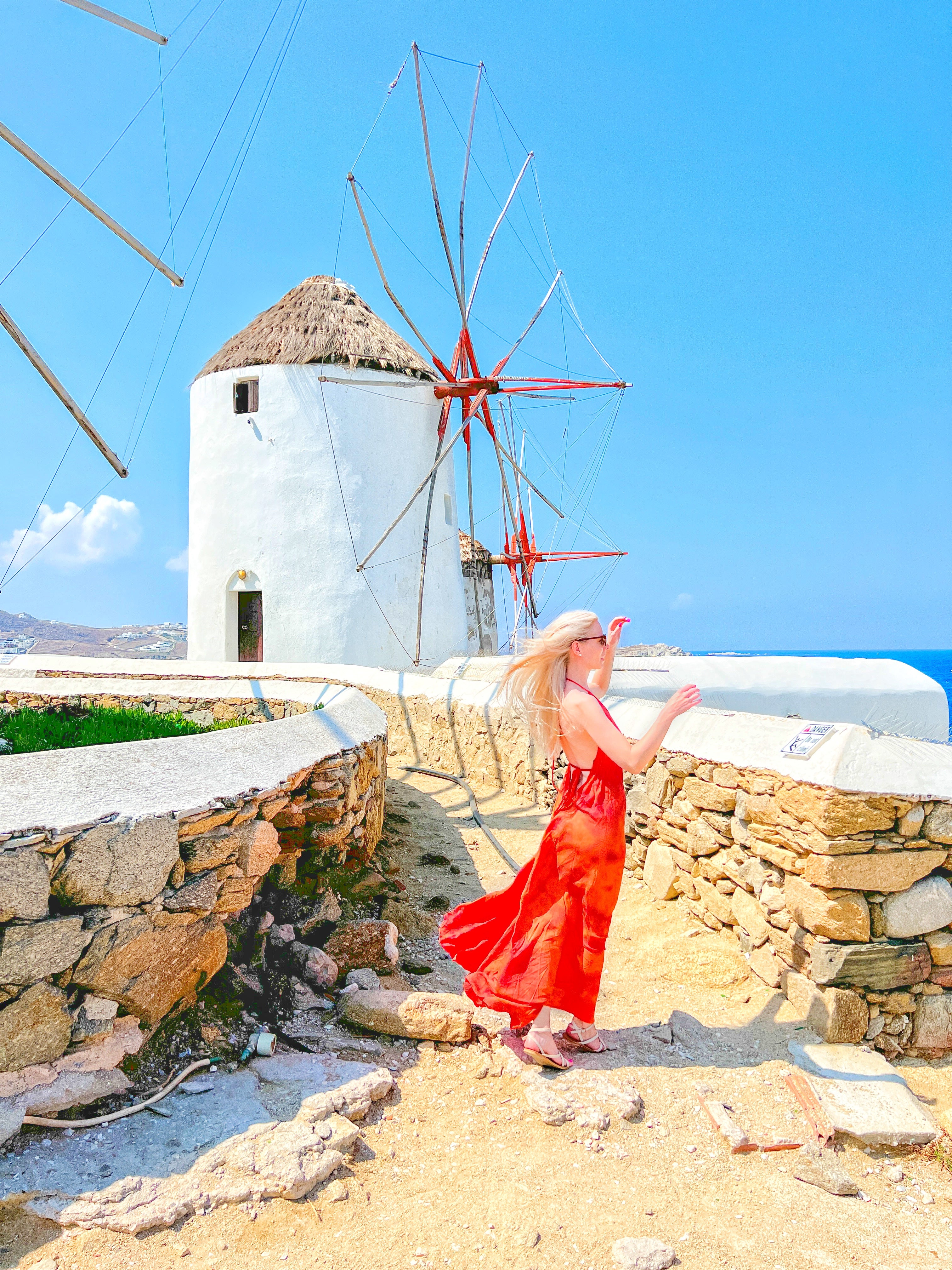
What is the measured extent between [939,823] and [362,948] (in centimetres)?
230

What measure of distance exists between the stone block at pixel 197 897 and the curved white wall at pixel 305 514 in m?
10.1

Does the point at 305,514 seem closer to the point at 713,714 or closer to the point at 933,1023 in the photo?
the point at 713,714

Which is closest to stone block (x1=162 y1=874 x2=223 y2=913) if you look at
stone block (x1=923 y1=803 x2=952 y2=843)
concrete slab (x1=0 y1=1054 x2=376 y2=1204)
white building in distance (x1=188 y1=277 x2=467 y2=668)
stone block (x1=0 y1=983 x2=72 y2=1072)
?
stone block (x1=0 y1=983 x2=72 y2=1072)

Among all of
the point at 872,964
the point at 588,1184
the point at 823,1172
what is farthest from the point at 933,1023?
the point at 588,1184

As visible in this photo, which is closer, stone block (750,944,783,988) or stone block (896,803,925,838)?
stone block (896,803,925,838)

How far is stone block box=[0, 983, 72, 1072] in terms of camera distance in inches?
89.7

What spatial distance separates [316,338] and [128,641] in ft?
70.9

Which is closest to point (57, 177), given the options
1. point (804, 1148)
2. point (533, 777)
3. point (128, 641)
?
point (533, 777)

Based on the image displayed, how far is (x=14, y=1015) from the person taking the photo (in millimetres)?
2287

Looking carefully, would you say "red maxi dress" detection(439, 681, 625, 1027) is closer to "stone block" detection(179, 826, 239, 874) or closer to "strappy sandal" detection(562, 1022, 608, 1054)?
"strappy sandal" detection(562, 1022, 608, 1054)

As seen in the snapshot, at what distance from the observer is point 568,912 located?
287 centimetres

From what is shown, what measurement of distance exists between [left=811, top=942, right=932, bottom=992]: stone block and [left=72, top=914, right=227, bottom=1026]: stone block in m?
2.22

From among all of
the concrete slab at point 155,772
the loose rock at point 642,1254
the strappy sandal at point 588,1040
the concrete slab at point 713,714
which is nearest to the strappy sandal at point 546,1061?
the strappy sandal at point 588,1040

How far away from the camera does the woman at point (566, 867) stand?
2820 mm
